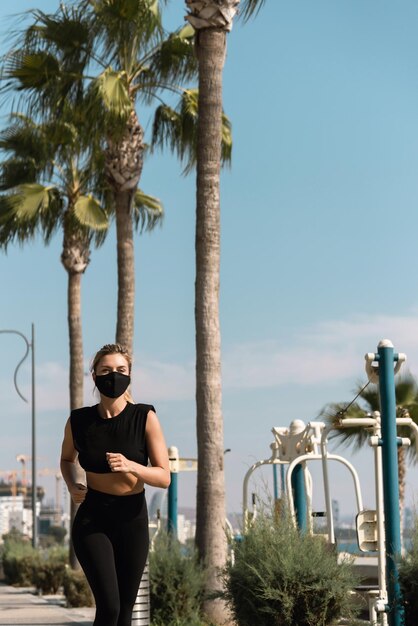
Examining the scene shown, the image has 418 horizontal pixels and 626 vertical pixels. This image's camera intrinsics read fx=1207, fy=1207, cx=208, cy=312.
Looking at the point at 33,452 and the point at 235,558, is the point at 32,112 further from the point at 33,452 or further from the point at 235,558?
the point at 33,452

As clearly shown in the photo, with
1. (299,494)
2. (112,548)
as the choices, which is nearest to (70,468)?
(112,548)

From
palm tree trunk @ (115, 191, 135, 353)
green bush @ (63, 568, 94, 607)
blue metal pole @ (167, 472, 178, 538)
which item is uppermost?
palm tree trunk @ (115, 191, 135, 353)

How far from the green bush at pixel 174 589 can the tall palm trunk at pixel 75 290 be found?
12.0 meters

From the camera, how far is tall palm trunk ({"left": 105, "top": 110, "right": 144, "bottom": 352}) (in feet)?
62.6

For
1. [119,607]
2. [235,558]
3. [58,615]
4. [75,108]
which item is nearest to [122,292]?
[75,108]

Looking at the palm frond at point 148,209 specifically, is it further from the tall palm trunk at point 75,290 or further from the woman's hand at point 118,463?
the woman's hand at point 118,463

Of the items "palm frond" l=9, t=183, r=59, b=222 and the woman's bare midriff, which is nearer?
the woman's bare midriff

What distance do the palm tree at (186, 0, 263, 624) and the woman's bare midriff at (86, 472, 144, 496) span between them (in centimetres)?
733

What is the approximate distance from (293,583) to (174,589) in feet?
12.5

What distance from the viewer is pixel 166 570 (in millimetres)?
12609

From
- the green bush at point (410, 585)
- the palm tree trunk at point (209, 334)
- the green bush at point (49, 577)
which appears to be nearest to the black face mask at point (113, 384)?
the green bush at point (410, 585)

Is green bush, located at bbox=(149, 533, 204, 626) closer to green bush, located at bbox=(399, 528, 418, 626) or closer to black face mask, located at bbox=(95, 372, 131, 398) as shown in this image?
green bush, located at bbox=(399, 528, 418, 626)

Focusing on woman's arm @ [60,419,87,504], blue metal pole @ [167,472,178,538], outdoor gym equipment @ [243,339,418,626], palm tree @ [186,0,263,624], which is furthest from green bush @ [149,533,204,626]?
woman's arm @ [60,419,87,504]

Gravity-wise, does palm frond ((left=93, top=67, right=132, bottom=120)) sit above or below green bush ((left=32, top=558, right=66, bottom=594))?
above
